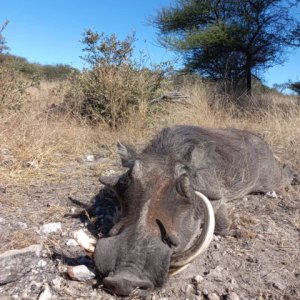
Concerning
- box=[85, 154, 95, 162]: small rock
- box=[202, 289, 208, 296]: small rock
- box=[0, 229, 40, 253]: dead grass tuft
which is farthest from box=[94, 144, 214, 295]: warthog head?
box=[85, 154, 95, 162]: small rock

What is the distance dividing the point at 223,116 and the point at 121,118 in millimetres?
1940

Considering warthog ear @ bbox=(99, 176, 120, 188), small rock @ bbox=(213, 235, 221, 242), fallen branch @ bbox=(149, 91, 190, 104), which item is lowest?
small rock @ bbox=(213, 235, 221, 242)

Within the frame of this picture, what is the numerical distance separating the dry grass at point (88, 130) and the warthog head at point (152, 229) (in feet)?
6.58

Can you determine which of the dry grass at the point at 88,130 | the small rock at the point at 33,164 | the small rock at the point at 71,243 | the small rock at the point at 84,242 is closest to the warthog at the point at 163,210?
the small rock at the point at 84,242

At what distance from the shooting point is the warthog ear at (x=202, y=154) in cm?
294

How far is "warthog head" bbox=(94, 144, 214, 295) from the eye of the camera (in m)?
2.10

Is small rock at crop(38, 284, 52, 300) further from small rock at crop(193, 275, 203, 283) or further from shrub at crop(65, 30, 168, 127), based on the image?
shrub at crop(65, 30, 168, 127)

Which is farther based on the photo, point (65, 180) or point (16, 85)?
point (16, 85)

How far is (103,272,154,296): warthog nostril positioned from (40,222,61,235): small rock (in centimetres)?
111

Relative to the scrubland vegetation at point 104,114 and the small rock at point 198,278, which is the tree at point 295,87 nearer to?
the scrubland vegetation at point 104,114

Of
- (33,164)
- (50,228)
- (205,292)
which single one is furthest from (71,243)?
(33,164)

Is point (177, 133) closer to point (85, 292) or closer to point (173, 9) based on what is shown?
point (85, 292)

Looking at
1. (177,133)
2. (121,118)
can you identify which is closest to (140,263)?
(177,133)

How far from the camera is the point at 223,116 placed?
24.2 ft
